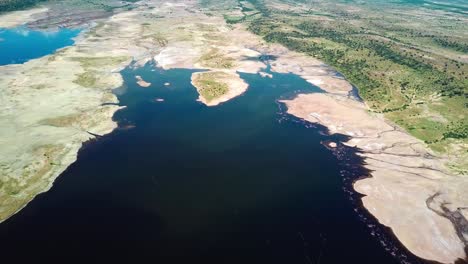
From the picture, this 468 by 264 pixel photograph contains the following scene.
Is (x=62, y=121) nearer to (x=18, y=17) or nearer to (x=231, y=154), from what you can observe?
(x=231, y=154)

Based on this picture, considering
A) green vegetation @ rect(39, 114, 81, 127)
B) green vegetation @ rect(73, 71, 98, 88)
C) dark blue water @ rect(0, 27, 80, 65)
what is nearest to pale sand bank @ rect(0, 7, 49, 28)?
dark blue water @ rect(0, 27, 80, 65)

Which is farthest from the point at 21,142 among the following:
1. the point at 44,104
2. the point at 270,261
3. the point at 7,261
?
the point at 270,261

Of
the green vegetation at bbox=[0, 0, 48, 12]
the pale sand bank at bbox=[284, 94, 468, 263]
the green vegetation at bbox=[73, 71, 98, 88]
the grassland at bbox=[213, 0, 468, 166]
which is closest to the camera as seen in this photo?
the pale sand bank at bbox=[284, 94, 468, 263]

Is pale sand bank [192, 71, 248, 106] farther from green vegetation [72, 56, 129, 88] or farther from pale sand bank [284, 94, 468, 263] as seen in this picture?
green vegetation [72, 56, 129, 88]

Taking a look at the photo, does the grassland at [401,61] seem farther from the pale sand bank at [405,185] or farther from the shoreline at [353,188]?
the shoreline at [353,188]

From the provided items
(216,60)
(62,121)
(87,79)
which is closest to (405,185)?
(62,121)

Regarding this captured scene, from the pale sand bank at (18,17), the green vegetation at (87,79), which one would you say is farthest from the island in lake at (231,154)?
the pale sand bank at (18,17)
